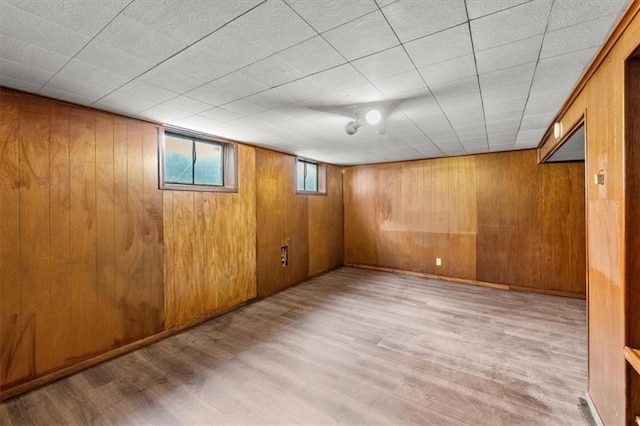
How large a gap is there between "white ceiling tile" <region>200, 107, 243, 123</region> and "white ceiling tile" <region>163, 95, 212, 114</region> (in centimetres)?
7

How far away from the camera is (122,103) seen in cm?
231

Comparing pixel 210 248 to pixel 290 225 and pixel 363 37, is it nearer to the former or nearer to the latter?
pixel 290 225

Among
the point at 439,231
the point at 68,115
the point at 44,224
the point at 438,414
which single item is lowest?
the point at 438,414

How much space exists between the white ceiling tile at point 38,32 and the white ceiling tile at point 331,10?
113 cm

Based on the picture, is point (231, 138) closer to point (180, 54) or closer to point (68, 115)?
point (68, 115)

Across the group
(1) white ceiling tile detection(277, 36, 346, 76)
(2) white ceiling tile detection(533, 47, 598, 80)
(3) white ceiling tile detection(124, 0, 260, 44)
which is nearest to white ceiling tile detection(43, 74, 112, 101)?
(3) white ceiling tile detection(124, 0, 260, 44)

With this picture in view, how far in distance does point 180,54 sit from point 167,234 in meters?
2.02

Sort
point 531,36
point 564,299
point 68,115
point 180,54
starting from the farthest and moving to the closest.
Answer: point 564,299
point 68,115
point 180,54
point 531,36

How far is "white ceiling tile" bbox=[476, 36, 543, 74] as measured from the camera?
149 cm

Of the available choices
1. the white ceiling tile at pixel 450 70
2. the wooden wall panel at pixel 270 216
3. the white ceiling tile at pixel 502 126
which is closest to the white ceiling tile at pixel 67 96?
the wooden wall panel at pixel 270 216

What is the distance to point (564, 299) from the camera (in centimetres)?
396

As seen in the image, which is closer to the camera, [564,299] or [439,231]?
[564,299]

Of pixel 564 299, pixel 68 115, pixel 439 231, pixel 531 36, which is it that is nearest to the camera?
pixel 531 36

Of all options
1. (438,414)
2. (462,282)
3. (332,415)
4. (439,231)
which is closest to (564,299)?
(462,282)
